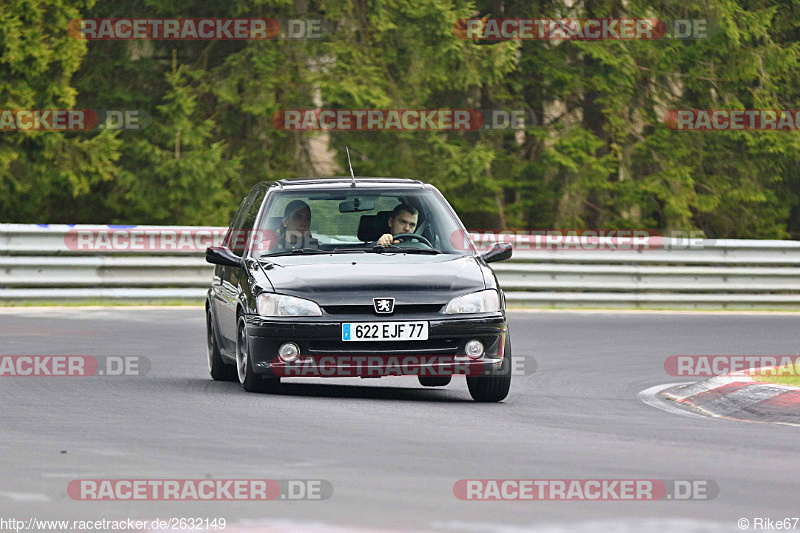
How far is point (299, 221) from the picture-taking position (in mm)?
12953

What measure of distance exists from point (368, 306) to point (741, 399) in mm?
2792

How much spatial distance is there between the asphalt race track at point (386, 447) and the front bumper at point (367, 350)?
252 mm

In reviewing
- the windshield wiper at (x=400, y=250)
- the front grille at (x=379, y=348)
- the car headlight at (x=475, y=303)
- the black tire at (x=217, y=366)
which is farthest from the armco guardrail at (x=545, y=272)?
the car headlight at (x=475, y=303)

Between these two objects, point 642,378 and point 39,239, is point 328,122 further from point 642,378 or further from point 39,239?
point 642,378

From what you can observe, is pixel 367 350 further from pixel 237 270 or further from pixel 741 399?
pixel 741 399

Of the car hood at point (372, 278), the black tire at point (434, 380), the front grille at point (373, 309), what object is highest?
the car hood at point (372, 278)

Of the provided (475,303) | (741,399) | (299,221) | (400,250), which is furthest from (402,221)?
(741,399)

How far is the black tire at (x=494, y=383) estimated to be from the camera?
478 inches

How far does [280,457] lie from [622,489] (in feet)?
6.21

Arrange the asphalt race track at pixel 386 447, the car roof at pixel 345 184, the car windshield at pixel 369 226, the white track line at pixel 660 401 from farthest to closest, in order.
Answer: the car roof at pixel 345 184
the car windshield at pixel 369 226
the white track line at pixel 660 401
the asphalt race track at pixel 386 447

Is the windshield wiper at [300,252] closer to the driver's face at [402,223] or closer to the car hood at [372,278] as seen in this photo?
the car hood at [372,278]

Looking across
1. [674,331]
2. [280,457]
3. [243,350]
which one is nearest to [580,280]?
[674,331]

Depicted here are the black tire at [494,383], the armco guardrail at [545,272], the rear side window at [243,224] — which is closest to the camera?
the black tire at [494,383]

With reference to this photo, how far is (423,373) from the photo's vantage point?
1176 centimetres
